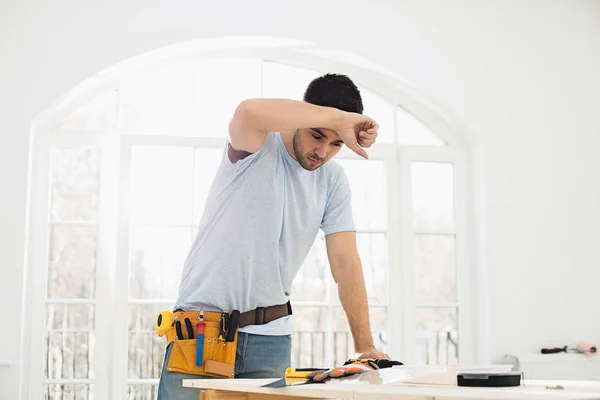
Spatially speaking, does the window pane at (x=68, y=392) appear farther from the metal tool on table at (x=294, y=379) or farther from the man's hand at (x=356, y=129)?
the man's hand at (x=356, y=129)

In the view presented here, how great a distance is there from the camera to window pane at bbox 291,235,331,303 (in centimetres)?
380

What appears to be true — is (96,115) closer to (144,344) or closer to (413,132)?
(144,344)

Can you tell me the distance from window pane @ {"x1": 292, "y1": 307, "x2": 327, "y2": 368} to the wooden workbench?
213 centimetres

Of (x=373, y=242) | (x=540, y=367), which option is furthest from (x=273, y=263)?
(x=540, y=367)

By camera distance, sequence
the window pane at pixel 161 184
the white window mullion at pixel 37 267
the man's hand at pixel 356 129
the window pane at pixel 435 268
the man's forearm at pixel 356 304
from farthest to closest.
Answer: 1. the window pane at pixel 435 268
2. the window pane at pixel 161 184
3. the white window mullion at pixel 37 267
4. the man's forearm at pixel 356 304
5. the man's hand at pixel 356 129

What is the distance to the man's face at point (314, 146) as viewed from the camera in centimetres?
199

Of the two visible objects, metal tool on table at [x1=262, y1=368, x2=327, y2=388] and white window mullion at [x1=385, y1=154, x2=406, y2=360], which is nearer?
metal tool on table at [x1=262, y1=368, x2=327, y2=388]

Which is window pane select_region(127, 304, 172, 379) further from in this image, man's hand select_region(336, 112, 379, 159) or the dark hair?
man's hand select_region(336, 112, 379, 159)

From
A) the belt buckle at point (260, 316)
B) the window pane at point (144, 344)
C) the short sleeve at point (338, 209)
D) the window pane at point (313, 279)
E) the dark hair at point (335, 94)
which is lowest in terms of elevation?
the window pane at point (144, 344)

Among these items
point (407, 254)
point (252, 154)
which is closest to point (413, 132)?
point (407, 254)

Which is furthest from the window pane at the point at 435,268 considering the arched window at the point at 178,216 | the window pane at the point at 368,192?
the window pane at the point at 368,192

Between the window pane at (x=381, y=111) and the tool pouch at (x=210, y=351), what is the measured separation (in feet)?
7.30

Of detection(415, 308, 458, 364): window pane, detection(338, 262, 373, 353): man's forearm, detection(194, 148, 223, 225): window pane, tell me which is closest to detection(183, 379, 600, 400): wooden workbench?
detection(338, 262, 373, 353): man's forearm

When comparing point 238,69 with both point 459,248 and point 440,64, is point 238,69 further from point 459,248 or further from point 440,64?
point 459,248
